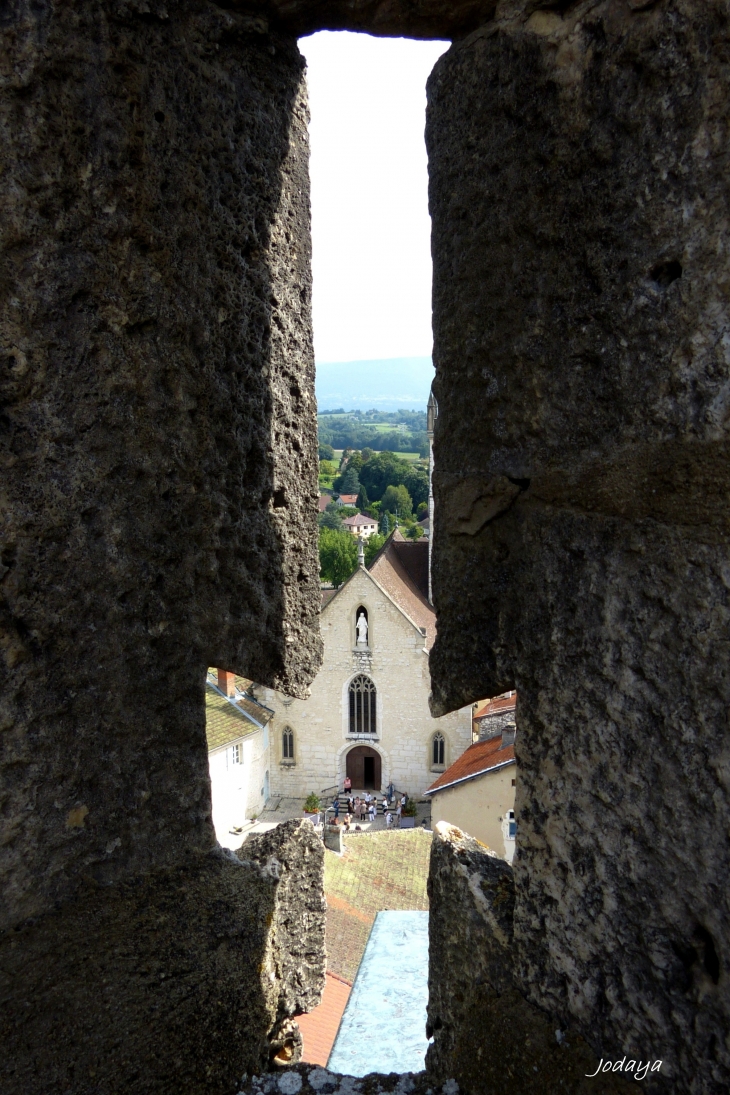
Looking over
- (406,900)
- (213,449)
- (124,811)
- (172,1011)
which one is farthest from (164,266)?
(406,900)

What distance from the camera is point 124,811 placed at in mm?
2539

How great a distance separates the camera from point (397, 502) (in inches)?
3152

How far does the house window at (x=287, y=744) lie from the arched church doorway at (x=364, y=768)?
1743mm

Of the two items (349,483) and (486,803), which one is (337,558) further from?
(349,483)

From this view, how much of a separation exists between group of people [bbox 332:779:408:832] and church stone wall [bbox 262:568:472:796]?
0.52 m

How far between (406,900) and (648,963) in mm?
10537

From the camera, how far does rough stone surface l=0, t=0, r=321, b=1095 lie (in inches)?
88.0

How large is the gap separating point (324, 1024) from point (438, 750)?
1955cm

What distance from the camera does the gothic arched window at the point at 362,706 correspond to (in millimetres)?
24562

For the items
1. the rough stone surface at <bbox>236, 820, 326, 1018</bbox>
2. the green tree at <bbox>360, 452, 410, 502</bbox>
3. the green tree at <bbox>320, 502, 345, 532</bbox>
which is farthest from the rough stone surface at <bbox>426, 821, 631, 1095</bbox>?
the green tree at <bbox>360, 452, 410, 502</bbox>

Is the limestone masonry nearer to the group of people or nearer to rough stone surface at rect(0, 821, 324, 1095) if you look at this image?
rough stone surface at rect(0, 821, 324, 1095)

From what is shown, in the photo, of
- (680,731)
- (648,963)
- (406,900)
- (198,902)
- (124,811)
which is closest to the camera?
(680,731)

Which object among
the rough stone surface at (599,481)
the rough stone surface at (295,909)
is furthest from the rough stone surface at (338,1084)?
the rough stone surface at (599,481)

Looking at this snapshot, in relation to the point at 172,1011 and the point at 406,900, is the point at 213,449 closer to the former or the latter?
the point at 172,1011
